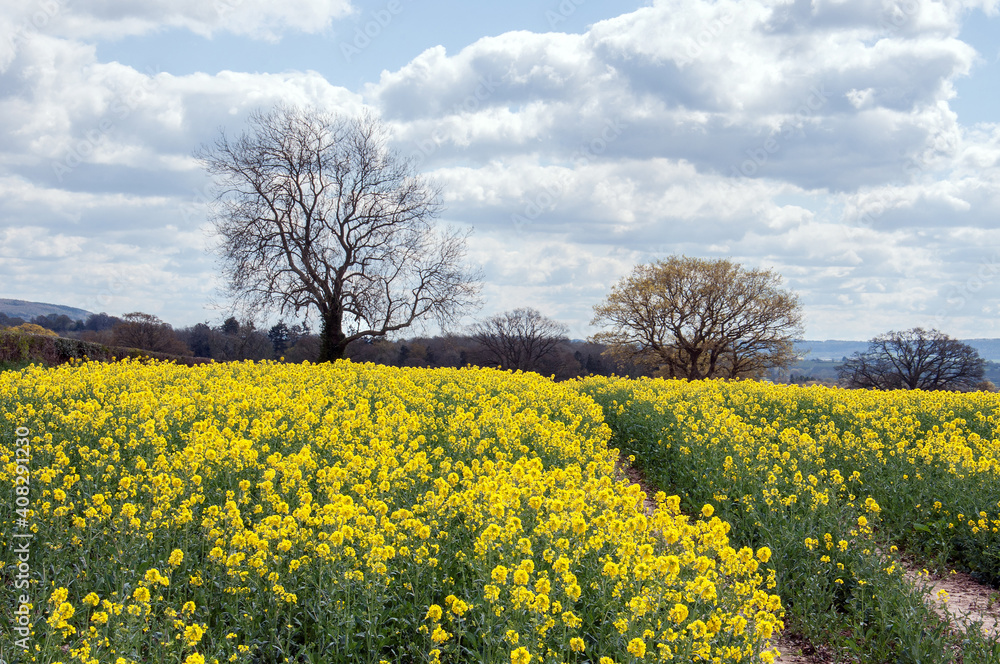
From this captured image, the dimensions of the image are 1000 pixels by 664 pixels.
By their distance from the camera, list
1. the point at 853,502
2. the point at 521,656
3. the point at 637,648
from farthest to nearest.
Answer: the point at 853,502
the point at 637,648
the point at 521,656

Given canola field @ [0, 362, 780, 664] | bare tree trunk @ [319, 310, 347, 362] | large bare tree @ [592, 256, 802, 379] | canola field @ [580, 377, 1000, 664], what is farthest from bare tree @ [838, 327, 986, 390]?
canola field @ [0, 362, 780, 664]

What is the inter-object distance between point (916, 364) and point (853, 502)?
63818 millimetres

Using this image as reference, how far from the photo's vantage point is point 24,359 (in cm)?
2200

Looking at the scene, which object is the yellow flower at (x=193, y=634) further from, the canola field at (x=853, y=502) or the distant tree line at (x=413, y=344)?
the distant tree line at (x=413, y=344)

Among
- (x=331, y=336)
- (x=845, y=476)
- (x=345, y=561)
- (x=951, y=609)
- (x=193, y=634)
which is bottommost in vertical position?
(x=951, y=609)

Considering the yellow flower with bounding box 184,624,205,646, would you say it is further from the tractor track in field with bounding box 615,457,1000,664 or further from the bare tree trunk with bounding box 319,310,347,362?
the bare tree trunk with bounding box 319,310,347,362

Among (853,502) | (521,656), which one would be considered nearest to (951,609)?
(853,502)

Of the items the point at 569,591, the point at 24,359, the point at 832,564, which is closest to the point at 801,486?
the point at 832,564

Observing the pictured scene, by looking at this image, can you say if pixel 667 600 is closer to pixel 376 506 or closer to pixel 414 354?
pixel 376 506

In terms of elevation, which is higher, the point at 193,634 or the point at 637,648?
the point at 637,648

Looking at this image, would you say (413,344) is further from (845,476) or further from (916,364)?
(845,476)

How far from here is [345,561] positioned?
5.10m

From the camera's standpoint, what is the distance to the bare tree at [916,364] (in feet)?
199

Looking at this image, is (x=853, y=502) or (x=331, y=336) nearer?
(x=853, y=502)
